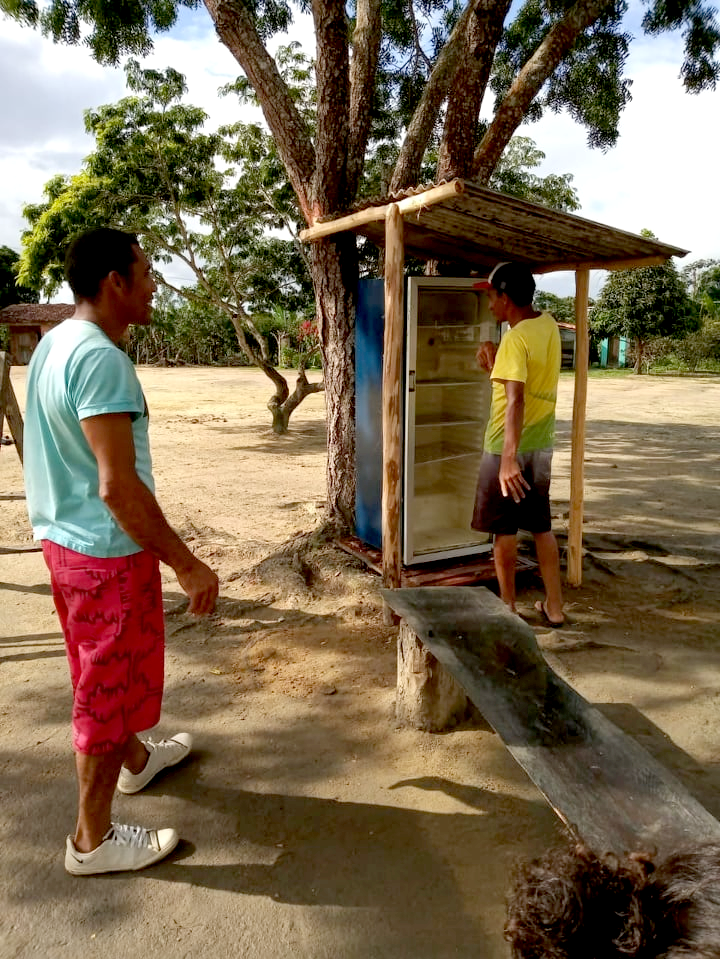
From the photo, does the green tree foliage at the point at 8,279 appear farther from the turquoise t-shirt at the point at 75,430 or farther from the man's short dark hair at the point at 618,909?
the man's short dark hair at the point at 618,909

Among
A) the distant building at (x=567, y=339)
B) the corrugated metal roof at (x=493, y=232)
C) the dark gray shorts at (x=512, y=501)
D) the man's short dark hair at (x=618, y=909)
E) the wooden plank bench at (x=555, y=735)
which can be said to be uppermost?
the distant building at (x=567, y=339)

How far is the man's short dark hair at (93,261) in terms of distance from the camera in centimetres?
206

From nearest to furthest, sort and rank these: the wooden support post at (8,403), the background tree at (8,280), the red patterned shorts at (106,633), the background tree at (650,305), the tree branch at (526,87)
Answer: the red patterned shorts at (106,633), the wooden support post at (8,403), the tree branch at (526,87), the background tree at (650,305), the background tree at (8,280)

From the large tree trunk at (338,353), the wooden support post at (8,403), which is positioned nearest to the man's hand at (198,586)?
the wooden support post at (8,403)

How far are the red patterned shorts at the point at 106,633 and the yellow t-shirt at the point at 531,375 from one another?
2212mm

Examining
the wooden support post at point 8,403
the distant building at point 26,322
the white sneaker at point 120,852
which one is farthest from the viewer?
the distant building at point 26,322

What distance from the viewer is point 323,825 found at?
99.3 inches

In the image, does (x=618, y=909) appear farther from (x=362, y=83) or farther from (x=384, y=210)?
(x=362, y=83)

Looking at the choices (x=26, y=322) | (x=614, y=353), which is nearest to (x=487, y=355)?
(x=26, y=322)

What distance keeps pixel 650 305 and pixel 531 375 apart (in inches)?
982

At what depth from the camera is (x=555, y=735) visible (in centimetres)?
235

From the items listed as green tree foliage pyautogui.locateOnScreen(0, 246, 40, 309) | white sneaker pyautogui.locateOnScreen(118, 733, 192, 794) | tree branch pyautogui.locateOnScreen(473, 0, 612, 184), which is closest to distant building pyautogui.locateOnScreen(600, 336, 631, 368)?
green tree foliage pyautogui.locateOnScreen(0, 246, 40, 309)

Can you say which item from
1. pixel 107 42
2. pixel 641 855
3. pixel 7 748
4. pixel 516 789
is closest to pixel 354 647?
pixel 516 789

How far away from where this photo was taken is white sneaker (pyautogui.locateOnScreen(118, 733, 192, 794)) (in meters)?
2.68
